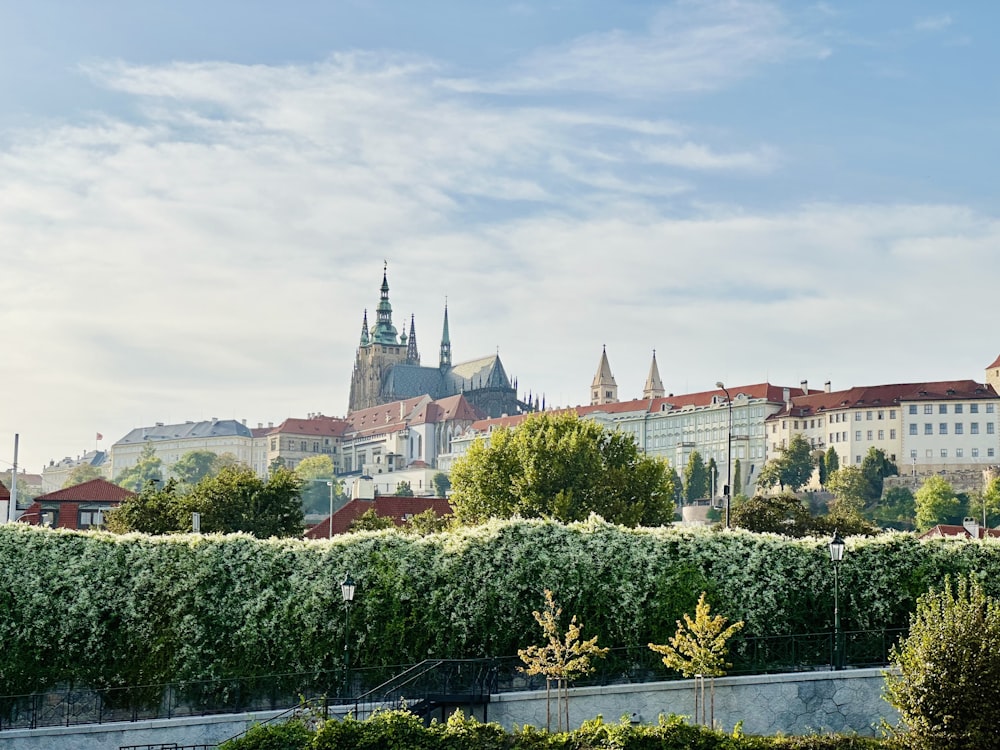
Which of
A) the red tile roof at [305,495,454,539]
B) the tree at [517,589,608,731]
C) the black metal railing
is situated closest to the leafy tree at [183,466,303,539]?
the red tile roof at [305,495,454,539]

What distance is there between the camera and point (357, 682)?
3278 centimetres

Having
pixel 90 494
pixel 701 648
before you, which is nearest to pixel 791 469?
pixel 90 494

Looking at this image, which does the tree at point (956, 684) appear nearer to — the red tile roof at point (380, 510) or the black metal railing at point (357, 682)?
the black metal railing at point (357, 682)

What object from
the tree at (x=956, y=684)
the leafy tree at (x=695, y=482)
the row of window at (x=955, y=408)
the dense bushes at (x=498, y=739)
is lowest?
the dense bushes at (x=498, y=739)

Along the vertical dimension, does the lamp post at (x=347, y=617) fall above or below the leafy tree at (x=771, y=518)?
below

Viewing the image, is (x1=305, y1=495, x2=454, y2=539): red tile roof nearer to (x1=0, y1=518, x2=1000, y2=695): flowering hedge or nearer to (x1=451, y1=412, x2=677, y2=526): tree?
(x1=451, y1=412, x2=677, y2=526): tree

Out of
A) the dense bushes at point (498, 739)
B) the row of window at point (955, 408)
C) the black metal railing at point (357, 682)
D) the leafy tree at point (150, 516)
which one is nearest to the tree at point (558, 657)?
the black metal railing at point (357, 682)

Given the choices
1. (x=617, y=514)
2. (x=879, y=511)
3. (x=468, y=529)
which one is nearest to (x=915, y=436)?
(x=879, y=511)

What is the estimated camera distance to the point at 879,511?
164125 millimetres

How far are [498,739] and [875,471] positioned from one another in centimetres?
15291

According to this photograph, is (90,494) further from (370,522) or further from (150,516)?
(150,516)

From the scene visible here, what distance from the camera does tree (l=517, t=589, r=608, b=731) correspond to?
29328 millimetres

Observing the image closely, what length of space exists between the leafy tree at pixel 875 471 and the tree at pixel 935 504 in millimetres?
10642

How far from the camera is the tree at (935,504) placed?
15325 centimetres
